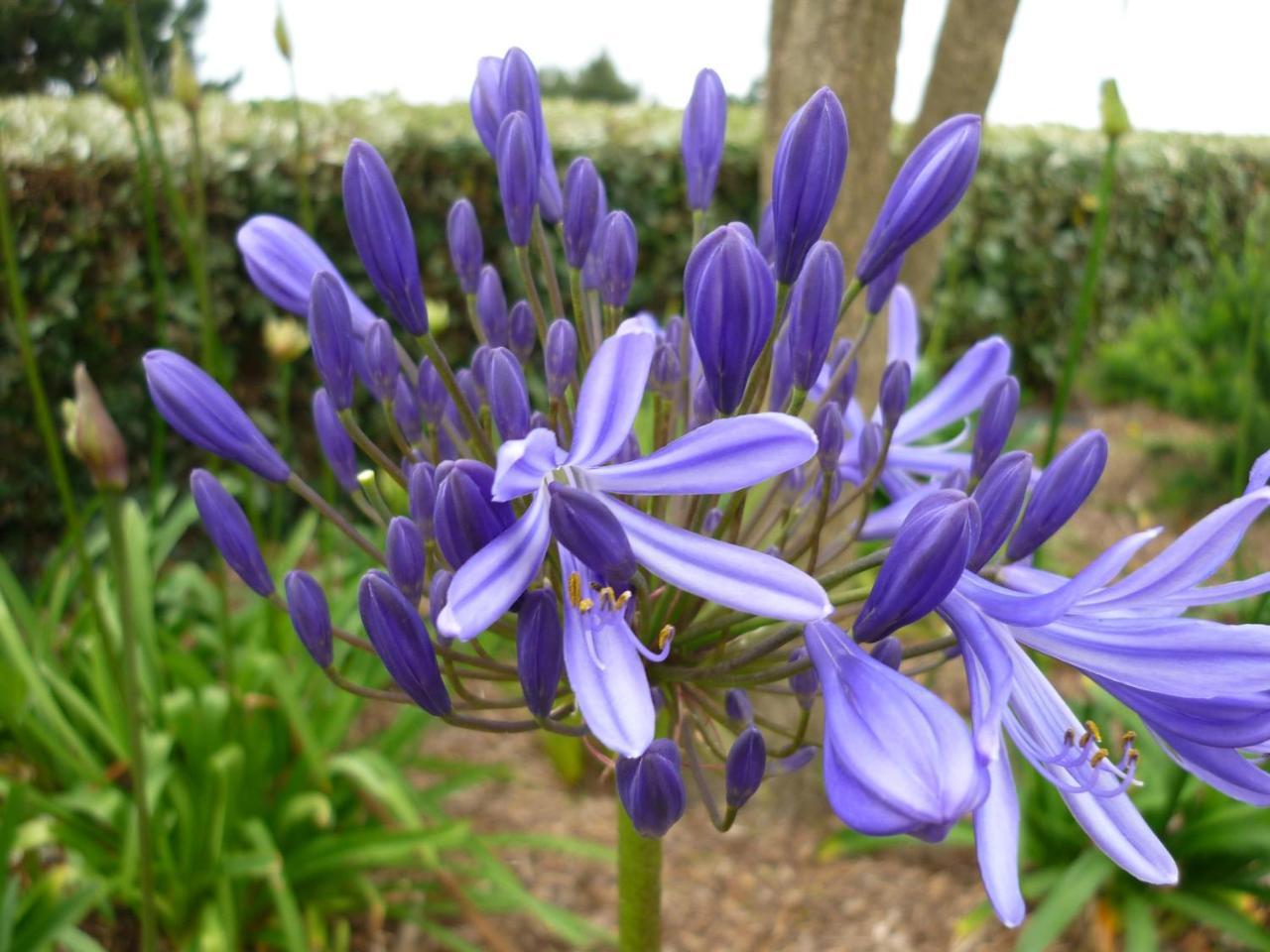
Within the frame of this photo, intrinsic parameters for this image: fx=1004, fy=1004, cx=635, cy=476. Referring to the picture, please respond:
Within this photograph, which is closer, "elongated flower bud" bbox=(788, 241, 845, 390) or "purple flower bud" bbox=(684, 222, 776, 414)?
"purple flower bud" bbox=(684, 222, 776, 414)

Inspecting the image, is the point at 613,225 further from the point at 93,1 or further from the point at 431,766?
the point at 93,1

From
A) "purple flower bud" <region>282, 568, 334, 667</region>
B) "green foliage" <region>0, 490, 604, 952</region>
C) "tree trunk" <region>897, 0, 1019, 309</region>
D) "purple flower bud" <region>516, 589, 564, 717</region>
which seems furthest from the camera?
"tree trunk" <region>897, 0, 1019, 309</region>

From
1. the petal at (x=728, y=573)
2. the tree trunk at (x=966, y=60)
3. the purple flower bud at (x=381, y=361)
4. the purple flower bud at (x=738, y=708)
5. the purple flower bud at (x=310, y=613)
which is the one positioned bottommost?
the purple flower bud at (x=738, y=708)

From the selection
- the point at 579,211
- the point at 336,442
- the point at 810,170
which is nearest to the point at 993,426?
the point at 810,170

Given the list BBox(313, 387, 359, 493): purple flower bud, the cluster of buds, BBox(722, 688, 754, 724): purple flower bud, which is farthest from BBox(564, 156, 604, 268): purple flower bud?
BBox(722, 688, 754, 724): purple flower bud

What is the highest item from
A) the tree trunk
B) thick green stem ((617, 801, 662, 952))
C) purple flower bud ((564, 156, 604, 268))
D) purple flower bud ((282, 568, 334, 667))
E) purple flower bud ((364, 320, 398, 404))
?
the tree trunk

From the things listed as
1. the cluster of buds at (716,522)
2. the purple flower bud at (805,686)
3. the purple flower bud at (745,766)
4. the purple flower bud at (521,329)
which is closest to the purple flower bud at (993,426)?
the cluster of buds at (716,522)

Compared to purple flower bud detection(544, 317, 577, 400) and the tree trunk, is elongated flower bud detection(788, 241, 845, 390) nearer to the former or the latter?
purple flower bud detection(544, 317, 577, 400)

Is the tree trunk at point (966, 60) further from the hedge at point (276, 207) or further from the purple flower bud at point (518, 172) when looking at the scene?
the purple flower bud at point (518, 172)
